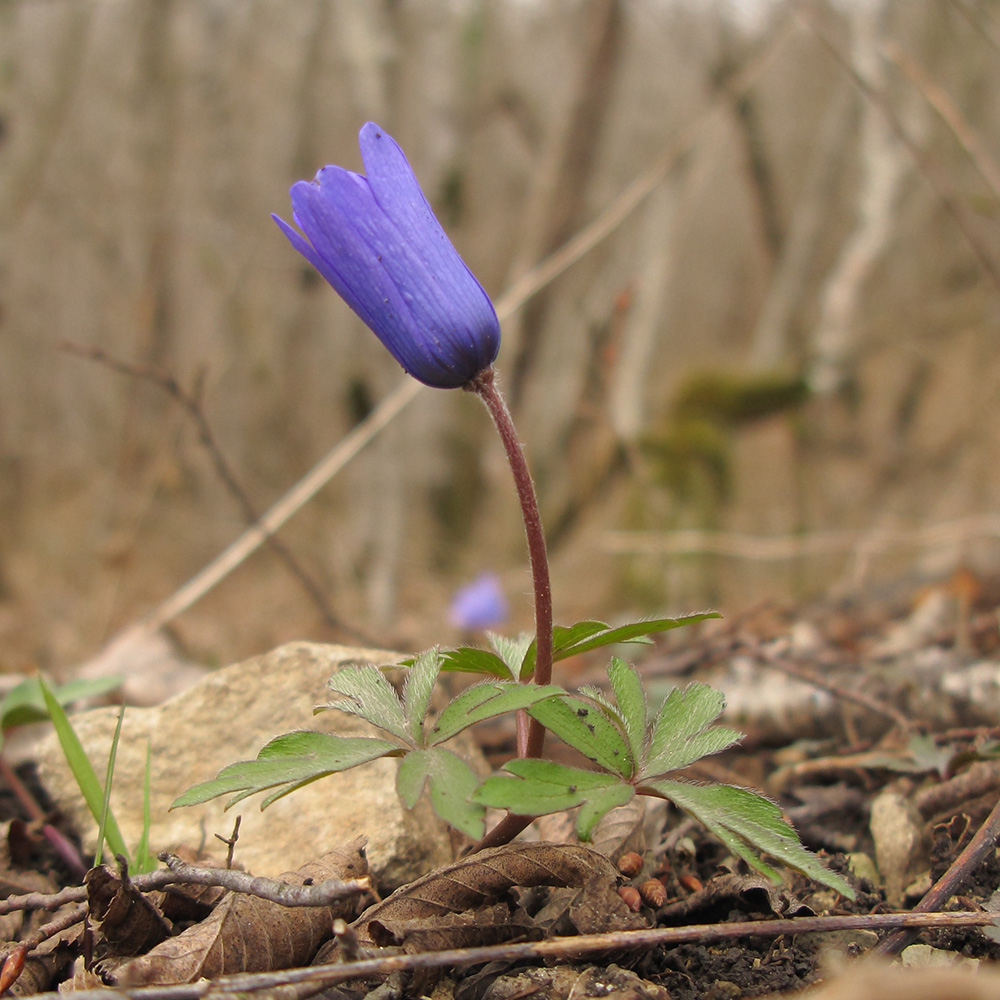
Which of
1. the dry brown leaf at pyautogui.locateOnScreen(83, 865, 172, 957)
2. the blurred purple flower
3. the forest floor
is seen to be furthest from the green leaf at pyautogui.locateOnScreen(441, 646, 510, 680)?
the blurred purple flower

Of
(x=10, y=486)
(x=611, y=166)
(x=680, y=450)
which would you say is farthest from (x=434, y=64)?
(x=10, y=486)

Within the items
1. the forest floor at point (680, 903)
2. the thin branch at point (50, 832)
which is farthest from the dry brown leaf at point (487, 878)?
Result: the thin branch at point (50, 832)

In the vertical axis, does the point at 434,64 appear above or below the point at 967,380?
above

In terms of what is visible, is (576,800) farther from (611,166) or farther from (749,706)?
(611,166)

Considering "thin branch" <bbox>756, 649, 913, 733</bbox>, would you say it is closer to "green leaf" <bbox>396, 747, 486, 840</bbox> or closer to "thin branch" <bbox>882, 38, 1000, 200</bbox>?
"green leaf" <bbox>396, 747, 486, 840</bbox>

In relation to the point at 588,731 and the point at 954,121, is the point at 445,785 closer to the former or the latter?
the point at 588,731
